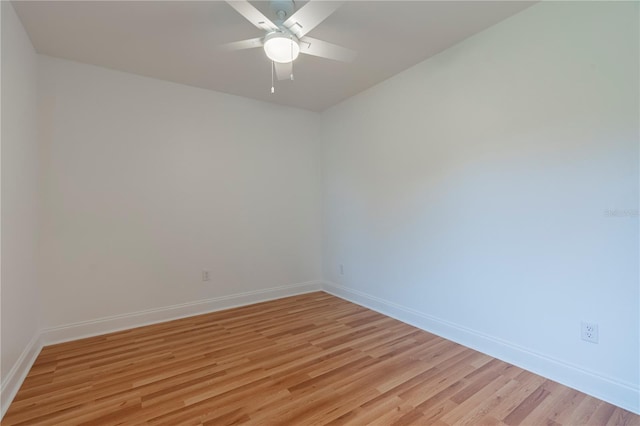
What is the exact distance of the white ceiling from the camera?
2.00 m

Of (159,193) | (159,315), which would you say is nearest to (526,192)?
(159,193)

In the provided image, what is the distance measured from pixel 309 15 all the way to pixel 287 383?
230cm

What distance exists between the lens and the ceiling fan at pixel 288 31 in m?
1.57

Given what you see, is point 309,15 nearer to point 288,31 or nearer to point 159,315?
point 288,31

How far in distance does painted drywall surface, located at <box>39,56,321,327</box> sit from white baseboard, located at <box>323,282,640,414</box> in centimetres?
166

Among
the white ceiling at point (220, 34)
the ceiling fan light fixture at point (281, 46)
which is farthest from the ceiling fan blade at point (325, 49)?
the white ceiling at point (220, 34)

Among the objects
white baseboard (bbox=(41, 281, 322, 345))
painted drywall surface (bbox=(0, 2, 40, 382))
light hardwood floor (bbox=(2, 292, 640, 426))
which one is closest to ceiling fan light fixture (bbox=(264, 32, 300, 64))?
painted drywall surface (bbox=(0, 2, 40, 382))

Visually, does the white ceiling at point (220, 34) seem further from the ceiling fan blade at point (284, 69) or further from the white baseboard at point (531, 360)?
the white baseboard at point (531, 360)

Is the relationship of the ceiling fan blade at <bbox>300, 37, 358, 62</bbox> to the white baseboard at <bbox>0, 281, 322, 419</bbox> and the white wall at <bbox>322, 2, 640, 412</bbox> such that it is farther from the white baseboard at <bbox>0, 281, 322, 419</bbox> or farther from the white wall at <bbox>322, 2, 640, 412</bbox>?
the white baseboard at <bbox>0, 281, 322, 419</bbox>

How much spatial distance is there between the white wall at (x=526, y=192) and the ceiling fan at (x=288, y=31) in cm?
121

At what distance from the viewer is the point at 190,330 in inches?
111

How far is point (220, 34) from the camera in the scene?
2287 millimetres

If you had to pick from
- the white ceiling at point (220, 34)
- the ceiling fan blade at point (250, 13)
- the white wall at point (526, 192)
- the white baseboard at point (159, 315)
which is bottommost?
the white baseboard at point (159, 315)

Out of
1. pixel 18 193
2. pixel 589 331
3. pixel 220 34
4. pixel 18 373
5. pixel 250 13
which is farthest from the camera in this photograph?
pixel 220 34
